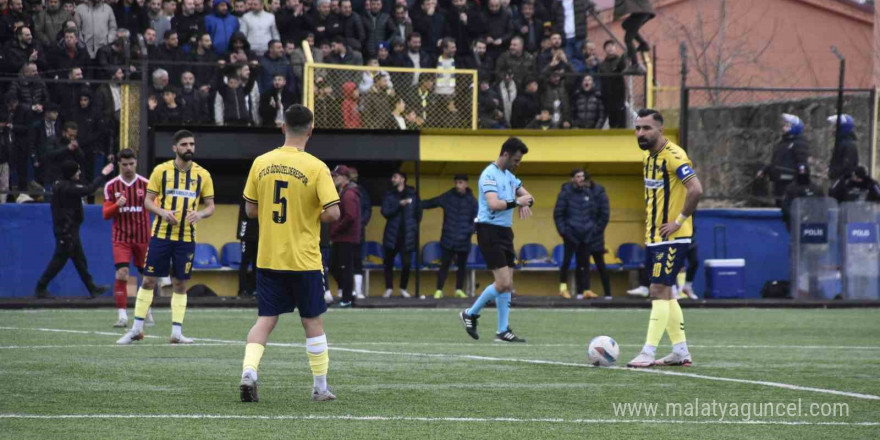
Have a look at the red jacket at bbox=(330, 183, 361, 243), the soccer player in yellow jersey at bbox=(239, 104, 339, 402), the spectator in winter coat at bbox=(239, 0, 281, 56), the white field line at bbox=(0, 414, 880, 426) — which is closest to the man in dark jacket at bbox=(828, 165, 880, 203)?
the red jacket at bbox=(330, 183, 361, 243)

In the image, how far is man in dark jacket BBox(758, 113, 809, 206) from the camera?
24.5 meters

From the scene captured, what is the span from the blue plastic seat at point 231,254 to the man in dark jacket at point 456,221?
12.1 ft

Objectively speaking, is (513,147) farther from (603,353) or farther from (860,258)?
(860,258)

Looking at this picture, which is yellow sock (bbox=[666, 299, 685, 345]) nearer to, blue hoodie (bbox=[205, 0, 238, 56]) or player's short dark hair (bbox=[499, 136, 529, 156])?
player's short dark hair (bbox=[499, 136, 529, 156])

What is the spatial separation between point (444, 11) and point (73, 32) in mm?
6939

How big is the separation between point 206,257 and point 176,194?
11.1 m

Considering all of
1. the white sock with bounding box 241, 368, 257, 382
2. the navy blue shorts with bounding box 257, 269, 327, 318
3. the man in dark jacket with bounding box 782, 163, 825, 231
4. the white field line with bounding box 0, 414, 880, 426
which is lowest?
the white field line with bounding box 0, 414, 880, 426

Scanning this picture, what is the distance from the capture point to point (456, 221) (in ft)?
75.9

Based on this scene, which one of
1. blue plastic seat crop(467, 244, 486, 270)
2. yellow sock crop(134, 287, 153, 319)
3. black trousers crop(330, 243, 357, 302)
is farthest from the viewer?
blue plastic seat crop(467, 244, 486, 270)

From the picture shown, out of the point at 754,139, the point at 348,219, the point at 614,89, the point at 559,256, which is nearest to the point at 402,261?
the point at 348,219

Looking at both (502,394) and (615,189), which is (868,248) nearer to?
(615,189)

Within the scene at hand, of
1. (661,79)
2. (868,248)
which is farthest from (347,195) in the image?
(661,79)

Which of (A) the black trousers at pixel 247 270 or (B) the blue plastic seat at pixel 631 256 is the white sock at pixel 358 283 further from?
(B) the blue plastic seat at pixel 631 256

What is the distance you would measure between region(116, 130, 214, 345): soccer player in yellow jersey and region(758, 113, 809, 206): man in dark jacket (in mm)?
14175
